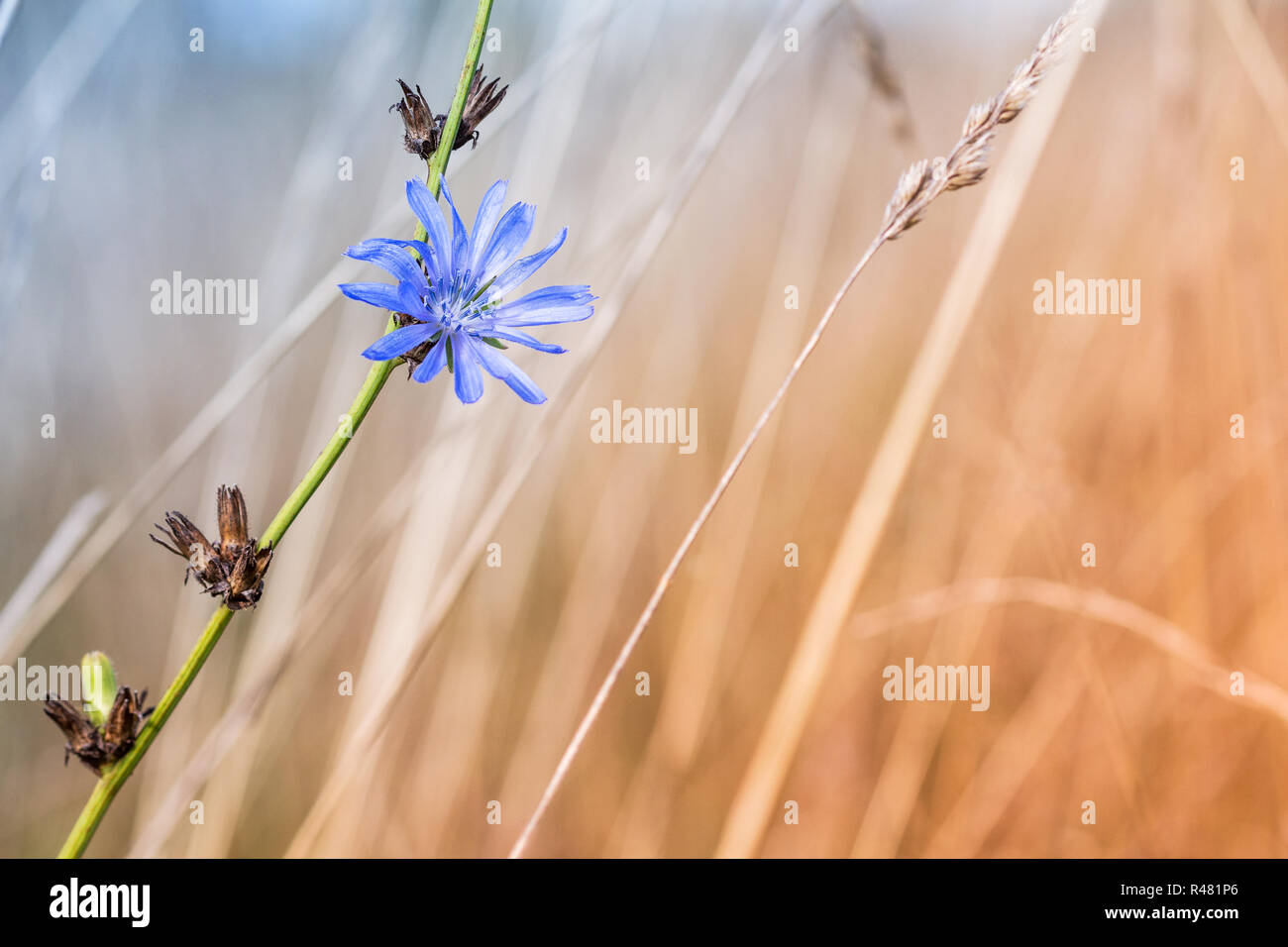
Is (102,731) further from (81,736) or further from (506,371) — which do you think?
(506,371)

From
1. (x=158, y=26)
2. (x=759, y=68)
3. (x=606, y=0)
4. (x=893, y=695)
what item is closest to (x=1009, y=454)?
(x=893, y=695)

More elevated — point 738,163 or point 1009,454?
point 738,163

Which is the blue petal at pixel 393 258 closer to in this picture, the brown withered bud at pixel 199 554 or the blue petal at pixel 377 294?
the blue petal at pixel 377 294

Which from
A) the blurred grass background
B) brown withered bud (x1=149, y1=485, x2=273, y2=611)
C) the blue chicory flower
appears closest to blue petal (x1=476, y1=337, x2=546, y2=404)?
the blue chicory flower

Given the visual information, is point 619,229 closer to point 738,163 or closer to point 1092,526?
point 1092,526

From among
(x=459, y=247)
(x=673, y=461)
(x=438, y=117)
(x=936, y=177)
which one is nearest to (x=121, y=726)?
(x=459, y=247)
